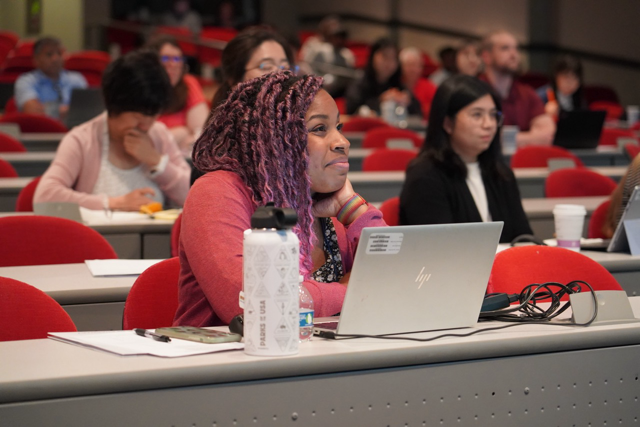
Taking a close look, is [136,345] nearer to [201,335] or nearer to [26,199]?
[201,335]

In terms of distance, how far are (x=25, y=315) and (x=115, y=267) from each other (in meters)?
0.76

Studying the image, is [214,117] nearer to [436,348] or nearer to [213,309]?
[213,309]

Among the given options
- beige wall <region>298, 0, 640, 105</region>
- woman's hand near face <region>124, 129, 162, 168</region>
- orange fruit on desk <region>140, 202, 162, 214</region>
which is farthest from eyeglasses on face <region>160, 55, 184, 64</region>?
beige wall <region>298, 0, 640, 105</region>

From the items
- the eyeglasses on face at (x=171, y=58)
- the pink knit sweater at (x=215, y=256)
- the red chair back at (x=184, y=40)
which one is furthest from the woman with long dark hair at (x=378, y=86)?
the pink knit sweater at (x=215, y=256)

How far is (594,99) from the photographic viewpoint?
11180 millimetres

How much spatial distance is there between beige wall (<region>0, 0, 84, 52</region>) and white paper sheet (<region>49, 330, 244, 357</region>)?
10.3m

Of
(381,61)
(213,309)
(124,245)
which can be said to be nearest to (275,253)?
(213,309)

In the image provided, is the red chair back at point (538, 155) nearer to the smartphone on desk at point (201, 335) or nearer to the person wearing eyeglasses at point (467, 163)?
the person wearing eyeglasses at point (467, 163)

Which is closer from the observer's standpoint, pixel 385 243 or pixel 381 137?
pixel 385 243

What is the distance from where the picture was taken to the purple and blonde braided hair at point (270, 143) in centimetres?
187

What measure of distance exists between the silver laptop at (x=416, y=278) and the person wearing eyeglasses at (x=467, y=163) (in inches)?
66.8

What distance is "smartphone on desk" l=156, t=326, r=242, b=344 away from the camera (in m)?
1.52

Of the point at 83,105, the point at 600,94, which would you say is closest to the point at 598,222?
the point at 83,105

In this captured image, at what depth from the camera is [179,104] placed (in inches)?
218
